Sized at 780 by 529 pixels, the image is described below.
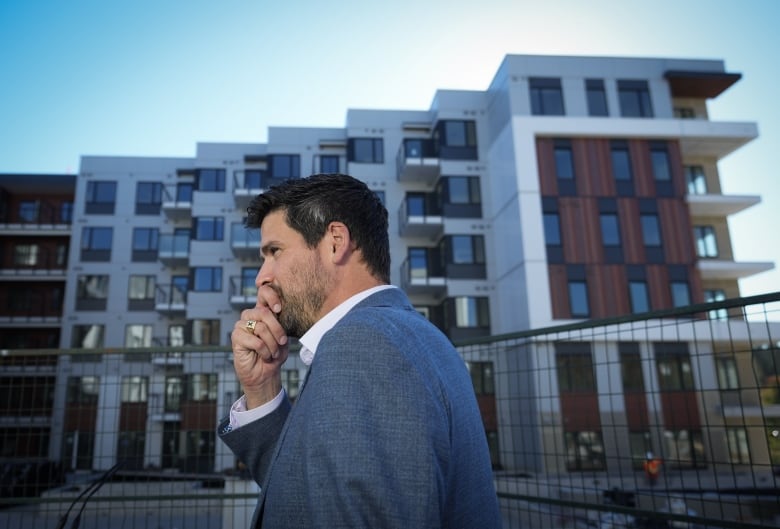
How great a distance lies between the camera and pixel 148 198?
37875 mm

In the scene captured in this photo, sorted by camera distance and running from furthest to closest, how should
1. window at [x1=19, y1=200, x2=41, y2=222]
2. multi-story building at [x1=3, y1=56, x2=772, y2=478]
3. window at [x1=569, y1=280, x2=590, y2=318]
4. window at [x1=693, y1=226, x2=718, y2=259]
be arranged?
1. window at [x1=19, y1=200, x2=41, y2=222]
2. window at [x1=693, y1=226, x2=718, y2=259]
3. multi-story building at [x1=3, y1=56, x2=772, y2=478]
4. window at [x1=569, y1=280, x2=590, y2=318]

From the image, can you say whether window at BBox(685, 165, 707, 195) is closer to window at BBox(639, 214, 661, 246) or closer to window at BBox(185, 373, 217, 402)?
window at BBox(639, 214, 661, 246)

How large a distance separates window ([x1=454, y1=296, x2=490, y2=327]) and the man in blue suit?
27.1m

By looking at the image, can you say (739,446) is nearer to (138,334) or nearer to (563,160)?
(563,160)

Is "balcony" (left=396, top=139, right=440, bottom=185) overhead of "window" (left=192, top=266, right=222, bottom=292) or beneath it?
overhead

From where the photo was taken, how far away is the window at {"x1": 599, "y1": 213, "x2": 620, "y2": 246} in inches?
1064

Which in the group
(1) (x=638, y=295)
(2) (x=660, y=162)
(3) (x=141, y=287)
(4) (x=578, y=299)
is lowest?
(4) (x=578, y=299)

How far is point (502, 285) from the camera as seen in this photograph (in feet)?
94.1

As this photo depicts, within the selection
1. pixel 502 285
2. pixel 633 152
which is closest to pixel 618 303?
pixel 502 285

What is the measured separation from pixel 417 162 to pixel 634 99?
452 inches

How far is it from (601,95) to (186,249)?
1012 inches

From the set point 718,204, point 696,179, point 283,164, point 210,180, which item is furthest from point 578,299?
point 210,180

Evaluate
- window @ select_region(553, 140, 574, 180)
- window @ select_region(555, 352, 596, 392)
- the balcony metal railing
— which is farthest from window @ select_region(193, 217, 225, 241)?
the balcony metal railing

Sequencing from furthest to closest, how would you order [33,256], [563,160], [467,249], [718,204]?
[33,256] < [467,249] < [718,204] < [563,160]
